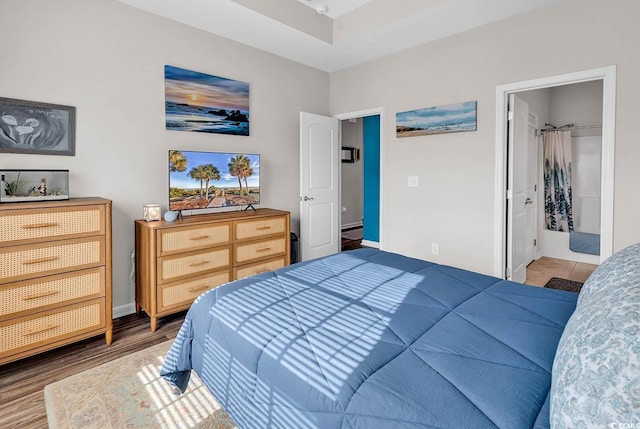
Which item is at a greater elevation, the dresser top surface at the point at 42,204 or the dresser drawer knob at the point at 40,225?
the dresser top surface at the point at 42,204

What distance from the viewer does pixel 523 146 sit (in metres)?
3.72

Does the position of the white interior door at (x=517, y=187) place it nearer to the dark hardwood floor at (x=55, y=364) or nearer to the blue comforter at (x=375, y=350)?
the blue comforter at (x=375, y=350)

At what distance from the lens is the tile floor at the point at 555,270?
3.96 meters

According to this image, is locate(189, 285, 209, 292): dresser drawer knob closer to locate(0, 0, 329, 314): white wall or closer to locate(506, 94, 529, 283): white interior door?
locate(0, 0, 329, 314): white wall

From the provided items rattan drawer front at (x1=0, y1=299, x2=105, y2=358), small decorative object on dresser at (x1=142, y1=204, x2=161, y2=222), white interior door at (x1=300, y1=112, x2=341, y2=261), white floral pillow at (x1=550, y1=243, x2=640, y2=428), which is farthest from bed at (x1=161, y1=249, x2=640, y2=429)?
white interior door at (x1=300, y1=112, x2=341, y2=261)

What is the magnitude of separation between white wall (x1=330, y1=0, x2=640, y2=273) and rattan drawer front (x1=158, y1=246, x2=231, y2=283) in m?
2.13

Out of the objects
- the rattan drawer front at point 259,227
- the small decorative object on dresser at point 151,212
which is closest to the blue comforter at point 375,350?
the rattan drawer front at point 259,227

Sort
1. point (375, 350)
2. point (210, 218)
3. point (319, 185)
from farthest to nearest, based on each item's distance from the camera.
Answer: point (319, 185) < point (210, 218) < point (375, 350)

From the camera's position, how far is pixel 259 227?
3.41 m

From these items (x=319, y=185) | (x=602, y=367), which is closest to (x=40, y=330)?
(x=602, y=367)

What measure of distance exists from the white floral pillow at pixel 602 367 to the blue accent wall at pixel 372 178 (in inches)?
193

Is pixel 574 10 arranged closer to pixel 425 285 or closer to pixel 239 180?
pixel 425 285

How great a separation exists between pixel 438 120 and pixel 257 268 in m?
2.52

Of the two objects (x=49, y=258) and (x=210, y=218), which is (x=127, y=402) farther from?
(x=210, y=218)
